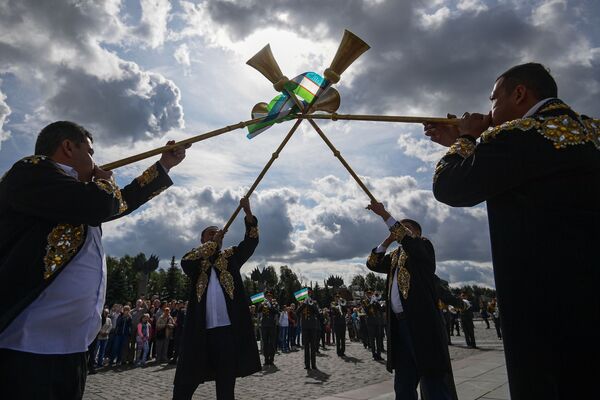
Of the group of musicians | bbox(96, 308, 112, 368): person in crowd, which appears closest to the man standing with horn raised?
the group of musicians

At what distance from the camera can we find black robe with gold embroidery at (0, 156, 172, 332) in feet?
6.95

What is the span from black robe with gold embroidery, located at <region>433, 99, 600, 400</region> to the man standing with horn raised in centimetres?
385

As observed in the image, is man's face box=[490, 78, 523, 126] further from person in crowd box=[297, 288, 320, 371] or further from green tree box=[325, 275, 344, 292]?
green tree box=[325, 275, 344, 292]

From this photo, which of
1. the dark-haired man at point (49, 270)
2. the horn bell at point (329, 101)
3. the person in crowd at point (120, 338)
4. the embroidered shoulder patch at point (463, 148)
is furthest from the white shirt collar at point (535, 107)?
the person in crowd at point (120, 338)

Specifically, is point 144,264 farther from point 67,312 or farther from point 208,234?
point 67,312

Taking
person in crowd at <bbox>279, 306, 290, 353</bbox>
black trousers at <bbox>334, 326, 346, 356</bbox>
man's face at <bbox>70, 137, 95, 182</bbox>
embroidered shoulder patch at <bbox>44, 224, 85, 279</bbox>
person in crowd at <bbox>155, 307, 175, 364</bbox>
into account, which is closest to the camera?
embroidered shoulder patch at <bbox>44, 224, 85, 279</bbox>

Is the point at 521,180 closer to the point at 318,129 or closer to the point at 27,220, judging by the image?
the point at 27,220

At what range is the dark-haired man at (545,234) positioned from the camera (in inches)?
65.2

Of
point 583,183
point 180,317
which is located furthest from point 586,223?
point 180,317

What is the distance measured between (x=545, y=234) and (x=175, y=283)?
8419 cm

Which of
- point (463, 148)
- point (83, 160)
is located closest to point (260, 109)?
point (83, 160)

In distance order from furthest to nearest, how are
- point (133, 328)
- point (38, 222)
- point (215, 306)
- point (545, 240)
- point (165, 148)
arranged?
point (133, 328)
point (215, 306)
point (165, 148)
point (38, 222)
point (545, 240)

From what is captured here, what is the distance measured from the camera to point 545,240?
1.79 m

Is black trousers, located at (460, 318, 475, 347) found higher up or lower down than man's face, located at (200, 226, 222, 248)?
lower down
